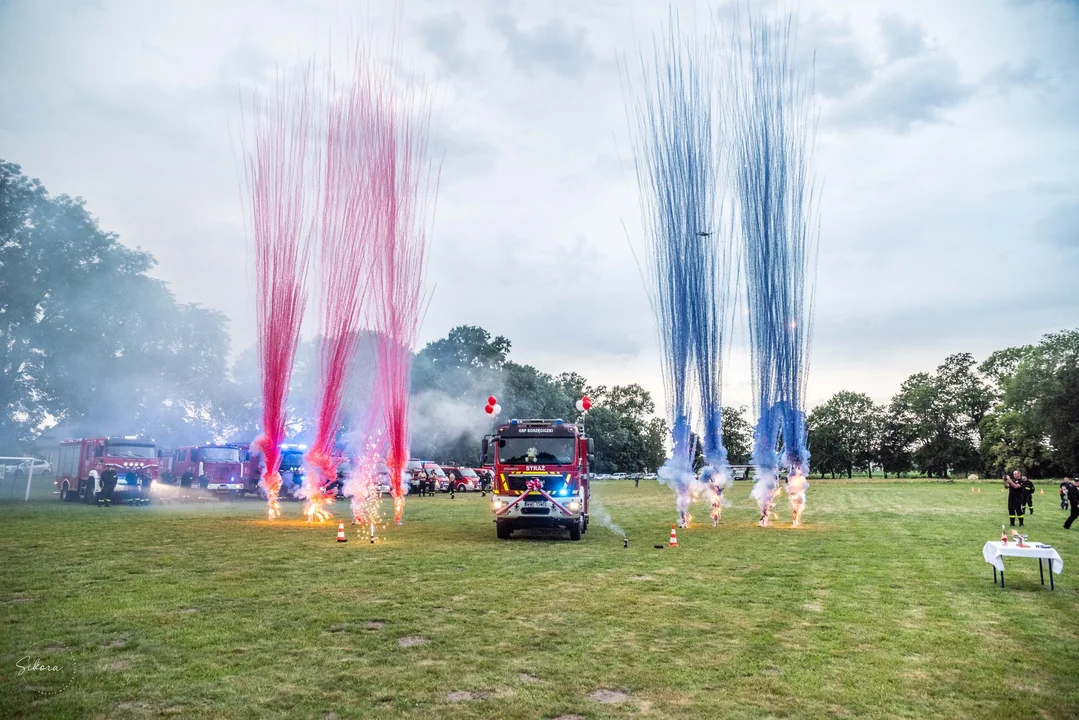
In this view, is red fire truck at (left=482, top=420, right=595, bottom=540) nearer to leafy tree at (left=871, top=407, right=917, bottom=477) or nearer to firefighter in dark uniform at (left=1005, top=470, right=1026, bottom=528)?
firefighter in dark uniform at (left=1005, top=470, right=1026, bottom=528)

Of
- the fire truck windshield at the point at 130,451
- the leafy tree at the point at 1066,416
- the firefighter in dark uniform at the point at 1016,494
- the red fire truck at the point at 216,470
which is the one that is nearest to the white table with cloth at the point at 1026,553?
the firefighter in dark uniform at the point at 1016,494

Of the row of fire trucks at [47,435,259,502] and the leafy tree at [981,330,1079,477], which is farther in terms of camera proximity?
the leafy tree at [981,330,1079,477]

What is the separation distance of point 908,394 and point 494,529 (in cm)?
11736

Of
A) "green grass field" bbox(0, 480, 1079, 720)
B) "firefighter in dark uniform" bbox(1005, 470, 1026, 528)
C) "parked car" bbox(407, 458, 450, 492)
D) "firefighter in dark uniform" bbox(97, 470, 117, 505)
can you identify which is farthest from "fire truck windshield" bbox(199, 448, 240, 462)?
"firefighter in dark uniform" bbox(1005, 470, 1026, 528)

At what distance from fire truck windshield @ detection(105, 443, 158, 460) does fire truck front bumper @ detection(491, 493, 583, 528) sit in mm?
24744

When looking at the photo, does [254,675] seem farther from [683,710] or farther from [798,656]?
[798,656]

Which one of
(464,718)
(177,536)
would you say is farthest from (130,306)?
(464,718)

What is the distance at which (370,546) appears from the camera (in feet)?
64.5

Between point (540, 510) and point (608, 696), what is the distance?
14.3 meters

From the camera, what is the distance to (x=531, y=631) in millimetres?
9945

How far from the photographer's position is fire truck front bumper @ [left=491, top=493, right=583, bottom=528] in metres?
21.5

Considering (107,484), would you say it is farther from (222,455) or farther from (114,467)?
(222,455)

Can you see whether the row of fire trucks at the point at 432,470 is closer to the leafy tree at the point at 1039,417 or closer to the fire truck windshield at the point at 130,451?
the fire truck windshield at the point at 130,451

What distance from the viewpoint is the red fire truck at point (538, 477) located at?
21.5 m
